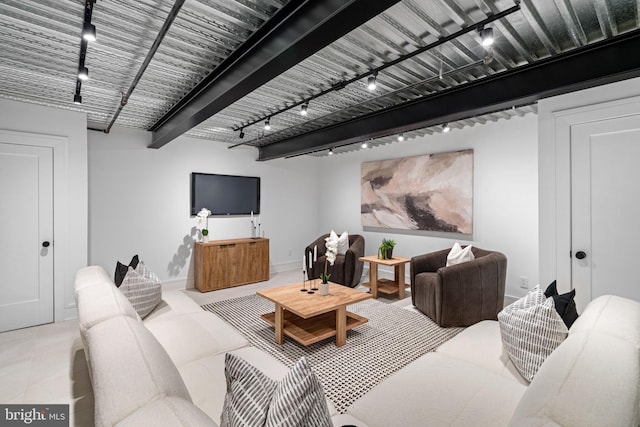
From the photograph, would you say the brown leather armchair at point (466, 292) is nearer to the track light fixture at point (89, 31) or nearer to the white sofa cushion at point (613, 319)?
the white sofa cushion at point (613, 319)

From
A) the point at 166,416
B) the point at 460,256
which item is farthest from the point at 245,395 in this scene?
the point at 460,256

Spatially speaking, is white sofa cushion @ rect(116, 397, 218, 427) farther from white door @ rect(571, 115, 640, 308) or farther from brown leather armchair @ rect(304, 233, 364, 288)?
brown leather armchair @ rect(304, 233, 364, 288)

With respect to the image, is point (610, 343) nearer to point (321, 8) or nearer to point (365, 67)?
point (321, 8)

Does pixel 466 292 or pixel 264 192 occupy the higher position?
pixel 264 192

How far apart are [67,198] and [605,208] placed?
578cm

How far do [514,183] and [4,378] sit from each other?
583 cm

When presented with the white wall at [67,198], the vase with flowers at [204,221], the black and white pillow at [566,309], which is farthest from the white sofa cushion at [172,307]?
the black and white pillow at [566,309]

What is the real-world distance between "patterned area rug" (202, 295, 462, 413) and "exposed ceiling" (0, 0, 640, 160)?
2.30m

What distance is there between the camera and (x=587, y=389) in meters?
0.92

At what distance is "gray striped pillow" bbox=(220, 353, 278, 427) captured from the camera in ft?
2.90

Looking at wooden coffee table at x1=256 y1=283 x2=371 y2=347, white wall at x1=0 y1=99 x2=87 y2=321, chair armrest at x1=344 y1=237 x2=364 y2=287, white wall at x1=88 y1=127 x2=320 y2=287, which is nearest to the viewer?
wooden coffee table at x1=256 y1=283 x2=371 y2=347

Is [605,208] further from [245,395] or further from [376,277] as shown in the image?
[245,395]

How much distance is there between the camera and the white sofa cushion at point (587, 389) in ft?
2.72

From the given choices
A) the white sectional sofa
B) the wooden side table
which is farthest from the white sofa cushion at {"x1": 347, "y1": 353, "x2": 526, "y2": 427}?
the wooden side table
